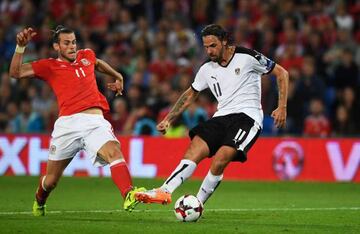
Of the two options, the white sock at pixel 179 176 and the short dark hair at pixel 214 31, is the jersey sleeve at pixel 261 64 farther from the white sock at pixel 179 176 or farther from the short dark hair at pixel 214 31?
the white sock at pixel 179 176

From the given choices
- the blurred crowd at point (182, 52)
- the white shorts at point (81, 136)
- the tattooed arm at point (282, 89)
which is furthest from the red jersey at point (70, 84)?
the blurred crowd at point (182, 52)

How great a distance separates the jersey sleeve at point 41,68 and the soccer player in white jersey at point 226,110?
4.70 feet

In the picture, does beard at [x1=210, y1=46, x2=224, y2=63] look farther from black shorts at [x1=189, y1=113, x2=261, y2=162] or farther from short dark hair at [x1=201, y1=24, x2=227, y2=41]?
black shorts at [x1=189, y1=113, x2=261, y2=162]

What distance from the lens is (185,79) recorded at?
2041 cm

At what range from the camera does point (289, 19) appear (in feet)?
69.7

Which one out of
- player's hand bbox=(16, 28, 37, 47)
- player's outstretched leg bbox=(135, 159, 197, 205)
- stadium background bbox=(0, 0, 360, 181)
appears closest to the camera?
player's outstretched leg bbox=(135, 159, 197, 205)

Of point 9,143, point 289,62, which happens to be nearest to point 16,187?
point 9,143

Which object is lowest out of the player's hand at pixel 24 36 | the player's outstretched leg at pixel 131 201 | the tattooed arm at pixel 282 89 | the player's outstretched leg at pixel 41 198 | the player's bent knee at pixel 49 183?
the player's outstretched leg at pixel 41 198

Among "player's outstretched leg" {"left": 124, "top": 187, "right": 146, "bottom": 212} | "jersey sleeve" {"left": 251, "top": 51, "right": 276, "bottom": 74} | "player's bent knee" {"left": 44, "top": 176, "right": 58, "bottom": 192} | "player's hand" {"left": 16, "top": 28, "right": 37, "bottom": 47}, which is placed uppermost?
"player's hand" {"left": 16, "top": 28, "right": 37, "bottom": 47}

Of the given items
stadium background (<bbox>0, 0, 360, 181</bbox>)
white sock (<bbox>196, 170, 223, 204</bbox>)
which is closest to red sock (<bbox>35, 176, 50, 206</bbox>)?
white sock (<bbox>196, 170, 223, 204</bbox>)

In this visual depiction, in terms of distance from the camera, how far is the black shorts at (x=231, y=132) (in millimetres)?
10766

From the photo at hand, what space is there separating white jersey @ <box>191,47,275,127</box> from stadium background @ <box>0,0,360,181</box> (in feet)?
24.8

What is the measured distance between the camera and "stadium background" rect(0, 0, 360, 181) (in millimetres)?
18781

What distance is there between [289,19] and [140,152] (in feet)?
15.6
